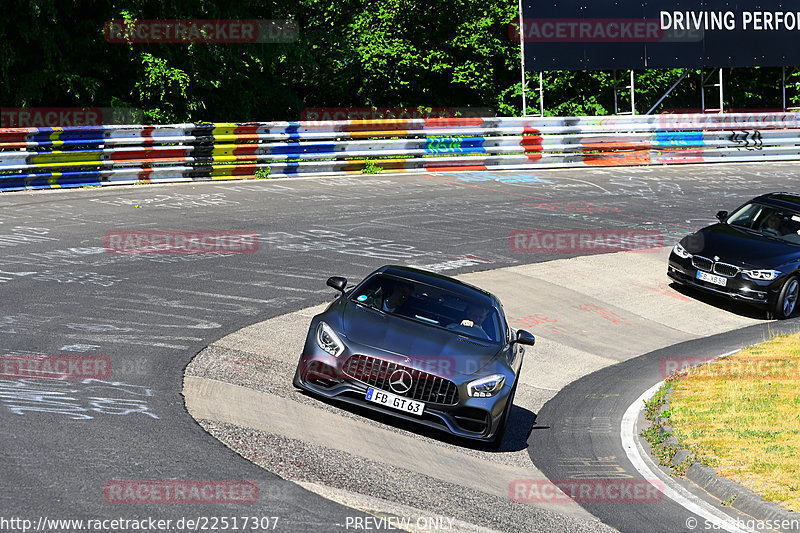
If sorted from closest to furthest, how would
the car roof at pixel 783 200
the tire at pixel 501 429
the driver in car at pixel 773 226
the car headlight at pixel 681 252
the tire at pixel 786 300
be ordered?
the tire at pixel 501 429 → the tire at pixel 786 300 → the car headlight at pixel 681 252 → the driver in car at pixel 773 226 → the car roof at pixel 783 200

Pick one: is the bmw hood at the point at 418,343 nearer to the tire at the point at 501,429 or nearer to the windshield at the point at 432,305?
the windshield at the point at 432,305

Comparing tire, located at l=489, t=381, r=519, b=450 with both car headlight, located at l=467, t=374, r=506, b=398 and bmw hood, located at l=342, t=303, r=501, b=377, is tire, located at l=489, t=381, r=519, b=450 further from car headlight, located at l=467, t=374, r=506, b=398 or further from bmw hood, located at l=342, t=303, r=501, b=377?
bmw hood, located at l=342, t=303, r=501, b=377

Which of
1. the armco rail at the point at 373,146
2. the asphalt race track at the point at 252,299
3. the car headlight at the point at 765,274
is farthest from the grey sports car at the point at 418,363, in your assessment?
the armco rail at the point at 373,146

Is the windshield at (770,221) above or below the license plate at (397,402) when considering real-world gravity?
above

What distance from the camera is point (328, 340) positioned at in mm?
9617

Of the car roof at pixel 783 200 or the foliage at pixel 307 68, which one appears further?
the foliage at pixel 307 68

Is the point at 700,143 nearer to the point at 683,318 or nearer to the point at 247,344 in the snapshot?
the point at 683,318

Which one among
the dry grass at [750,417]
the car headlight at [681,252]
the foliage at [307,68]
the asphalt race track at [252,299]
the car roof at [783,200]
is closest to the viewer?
the asphalt race track at [252,299]

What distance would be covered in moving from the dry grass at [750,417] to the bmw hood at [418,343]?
2.34m

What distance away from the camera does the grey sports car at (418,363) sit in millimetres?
9188

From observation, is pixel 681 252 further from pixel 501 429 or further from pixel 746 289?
pixel 501 429

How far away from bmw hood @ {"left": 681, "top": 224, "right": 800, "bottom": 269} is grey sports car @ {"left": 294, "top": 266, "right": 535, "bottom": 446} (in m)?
7.23

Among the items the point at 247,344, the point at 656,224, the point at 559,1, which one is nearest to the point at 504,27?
the point at 559,1

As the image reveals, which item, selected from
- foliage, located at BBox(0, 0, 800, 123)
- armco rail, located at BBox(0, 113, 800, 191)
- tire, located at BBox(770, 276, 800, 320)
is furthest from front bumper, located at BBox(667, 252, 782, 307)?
foliage, located at BBox(0, 0, 800, 123)
